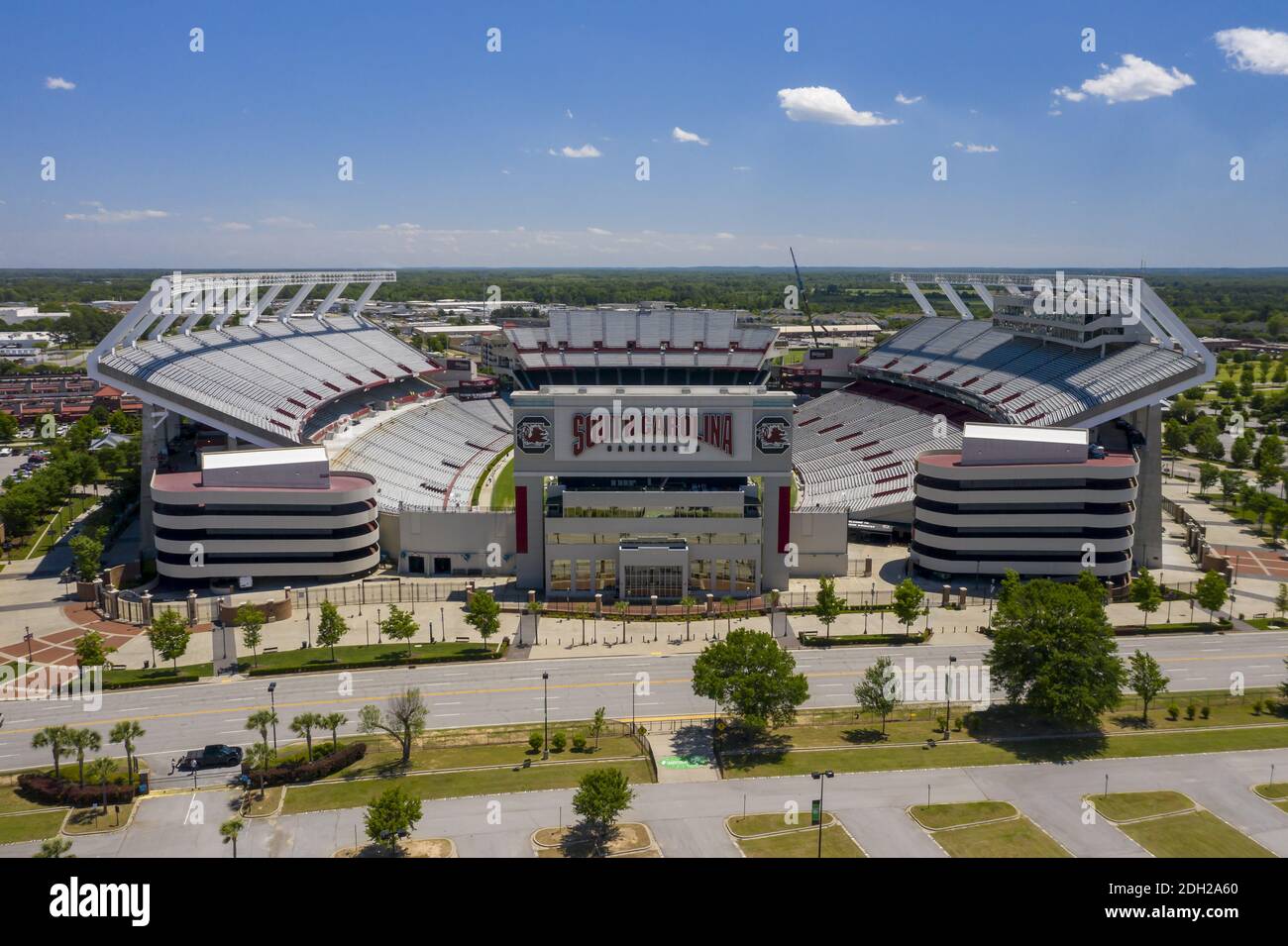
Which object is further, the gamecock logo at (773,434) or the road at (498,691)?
the gamecock logo at (773,434)

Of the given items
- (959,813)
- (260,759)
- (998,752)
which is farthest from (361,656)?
(998,752)

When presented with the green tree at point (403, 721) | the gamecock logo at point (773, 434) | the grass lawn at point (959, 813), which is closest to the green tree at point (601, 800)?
the green tree at point (403, 721)

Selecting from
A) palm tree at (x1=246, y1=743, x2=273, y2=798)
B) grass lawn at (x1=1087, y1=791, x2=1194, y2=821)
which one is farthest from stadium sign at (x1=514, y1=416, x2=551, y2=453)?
grass lawn at (x1=1087, y1=791, x2=1194, y2=821)

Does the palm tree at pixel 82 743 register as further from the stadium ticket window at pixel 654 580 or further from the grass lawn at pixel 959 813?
the grass lawn at pixel 959 813
